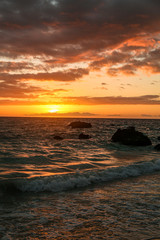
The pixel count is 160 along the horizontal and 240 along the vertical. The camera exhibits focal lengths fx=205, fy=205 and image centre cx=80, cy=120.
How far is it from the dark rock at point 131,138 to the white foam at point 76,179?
607 inches

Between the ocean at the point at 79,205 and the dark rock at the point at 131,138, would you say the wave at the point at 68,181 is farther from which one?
the dark rock at the point at 131,138

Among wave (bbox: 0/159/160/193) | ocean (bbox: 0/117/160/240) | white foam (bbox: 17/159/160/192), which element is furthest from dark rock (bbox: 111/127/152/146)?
ocean (bbox: 0/117/160/240)

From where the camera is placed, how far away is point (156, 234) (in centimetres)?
545

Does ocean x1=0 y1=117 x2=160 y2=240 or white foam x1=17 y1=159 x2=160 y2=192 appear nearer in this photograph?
ocean x1=0 y1=117 x2=160 y2=240

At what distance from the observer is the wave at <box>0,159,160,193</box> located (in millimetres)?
10125

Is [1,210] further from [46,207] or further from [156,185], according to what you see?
[156,185]

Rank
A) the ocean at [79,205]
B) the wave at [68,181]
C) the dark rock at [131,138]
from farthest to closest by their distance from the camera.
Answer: the dark rock at [131,138], the wave at [68,181], the ocean at [79,205]

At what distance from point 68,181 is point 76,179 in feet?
1.74

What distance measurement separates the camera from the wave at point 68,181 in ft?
33.2

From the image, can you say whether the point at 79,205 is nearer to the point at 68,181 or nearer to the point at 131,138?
the point at 68,181

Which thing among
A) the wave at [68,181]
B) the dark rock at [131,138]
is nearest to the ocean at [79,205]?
the wave at [68,181]

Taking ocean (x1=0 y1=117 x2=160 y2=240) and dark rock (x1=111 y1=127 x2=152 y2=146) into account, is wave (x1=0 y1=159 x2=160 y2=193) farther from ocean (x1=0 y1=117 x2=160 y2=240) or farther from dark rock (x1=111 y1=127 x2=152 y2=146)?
dark rock (x1=111 y1=127 x2=152 y2=146)

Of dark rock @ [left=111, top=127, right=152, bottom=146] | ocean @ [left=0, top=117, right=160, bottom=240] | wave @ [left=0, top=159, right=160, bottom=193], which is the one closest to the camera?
ocean @ [left=0, top=117, right=160, bottom=240]

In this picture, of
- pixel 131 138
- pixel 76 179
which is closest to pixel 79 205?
pixel 76 179
